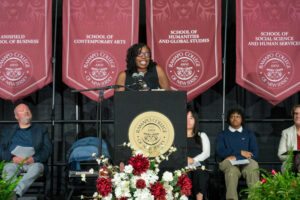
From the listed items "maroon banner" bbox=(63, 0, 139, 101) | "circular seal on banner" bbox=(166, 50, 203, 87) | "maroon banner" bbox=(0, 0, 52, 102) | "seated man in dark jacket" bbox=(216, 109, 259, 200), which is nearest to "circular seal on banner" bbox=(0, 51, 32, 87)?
"maroon banner" bbox=(0, 0, 52, 102)

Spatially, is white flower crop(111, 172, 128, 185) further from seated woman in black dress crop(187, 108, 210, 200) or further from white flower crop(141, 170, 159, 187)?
seated woman in black dress crop(187, 108, 210, 200)

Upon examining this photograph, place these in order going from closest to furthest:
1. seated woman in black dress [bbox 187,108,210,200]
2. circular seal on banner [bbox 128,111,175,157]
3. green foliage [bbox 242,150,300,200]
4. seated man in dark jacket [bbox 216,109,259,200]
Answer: green foliage [bbox 242,150,300,200] → circular seal on banner [bbox 128,111,175,157] → seated woman in black dress [bbox 187,108,210,200] → seated man in dark jacket [bbox 216,109,259,200]

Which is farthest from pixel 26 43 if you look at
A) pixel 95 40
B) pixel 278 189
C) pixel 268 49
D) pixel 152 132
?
pixel 278 189

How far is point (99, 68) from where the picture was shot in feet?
18.0

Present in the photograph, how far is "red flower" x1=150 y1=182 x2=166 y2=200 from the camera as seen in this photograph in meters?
2.82

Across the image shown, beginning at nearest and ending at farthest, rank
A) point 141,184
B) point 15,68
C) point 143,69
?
point 141,184
point 143,69
point 15,68

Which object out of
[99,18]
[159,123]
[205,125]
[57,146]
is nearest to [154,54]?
[99,18]

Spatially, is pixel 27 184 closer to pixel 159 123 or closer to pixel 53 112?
pixel 53 112

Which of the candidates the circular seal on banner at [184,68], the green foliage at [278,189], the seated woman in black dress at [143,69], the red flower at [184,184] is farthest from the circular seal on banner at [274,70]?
the green foliage at [278,189]

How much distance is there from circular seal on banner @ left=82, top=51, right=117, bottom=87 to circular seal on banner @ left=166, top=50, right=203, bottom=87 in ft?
2.04

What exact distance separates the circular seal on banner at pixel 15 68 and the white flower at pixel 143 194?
9.71 ft

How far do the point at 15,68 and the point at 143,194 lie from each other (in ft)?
10.2

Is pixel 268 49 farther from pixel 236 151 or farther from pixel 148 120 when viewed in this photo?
pixel 148 120

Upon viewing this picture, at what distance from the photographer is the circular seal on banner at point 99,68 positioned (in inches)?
215
